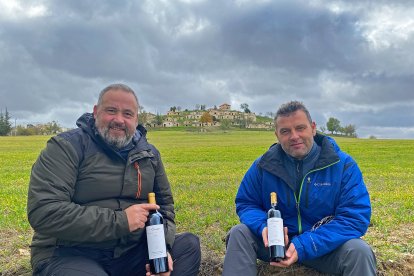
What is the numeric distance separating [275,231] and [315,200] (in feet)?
2.61

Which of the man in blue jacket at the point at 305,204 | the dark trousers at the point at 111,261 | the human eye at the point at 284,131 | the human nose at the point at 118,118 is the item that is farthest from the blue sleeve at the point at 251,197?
the human nose at the point at 118,118

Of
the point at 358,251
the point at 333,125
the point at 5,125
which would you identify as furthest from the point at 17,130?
the point at 358,251

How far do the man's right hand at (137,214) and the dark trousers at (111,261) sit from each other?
54 centimetres

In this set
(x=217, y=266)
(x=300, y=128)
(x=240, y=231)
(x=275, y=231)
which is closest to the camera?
(x=275, y=231)

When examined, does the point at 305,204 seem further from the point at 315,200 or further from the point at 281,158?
the point at 281,158

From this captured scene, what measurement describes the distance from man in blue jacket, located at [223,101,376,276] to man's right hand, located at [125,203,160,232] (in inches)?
41.7

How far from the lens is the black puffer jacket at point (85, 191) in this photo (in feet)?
13.8

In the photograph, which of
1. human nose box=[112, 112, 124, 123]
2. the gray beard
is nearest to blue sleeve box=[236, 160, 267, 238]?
the gray beard

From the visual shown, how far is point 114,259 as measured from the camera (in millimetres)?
4715

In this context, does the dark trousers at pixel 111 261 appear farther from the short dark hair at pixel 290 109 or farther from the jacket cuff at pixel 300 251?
the short dark hair at pixel 290 109

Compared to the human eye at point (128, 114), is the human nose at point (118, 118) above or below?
below

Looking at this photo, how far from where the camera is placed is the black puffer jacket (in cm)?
420

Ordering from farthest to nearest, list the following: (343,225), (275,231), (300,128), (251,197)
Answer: (251,197) → (300,128) → (343,225) → (275,231)

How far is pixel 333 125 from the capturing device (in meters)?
150
